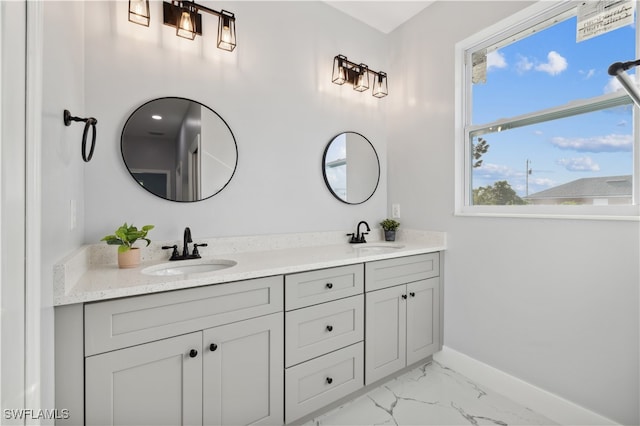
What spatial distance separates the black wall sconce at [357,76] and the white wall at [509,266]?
0.50 ft

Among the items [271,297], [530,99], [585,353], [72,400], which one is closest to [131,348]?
[72,400]

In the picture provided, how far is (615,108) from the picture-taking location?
4.85 ft

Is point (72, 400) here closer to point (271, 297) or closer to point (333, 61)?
point (271, 297)

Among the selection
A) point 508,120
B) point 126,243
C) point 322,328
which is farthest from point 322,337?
point 508,120

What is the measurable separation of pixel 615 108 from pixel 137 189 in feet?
8.26

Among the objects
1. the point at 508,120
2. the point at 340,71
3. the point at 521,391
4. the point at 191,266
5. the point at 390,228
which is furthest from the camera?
the point at 390,228

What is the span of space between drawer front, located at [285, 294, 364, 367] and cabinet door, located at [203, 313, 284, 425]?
0.21 ft

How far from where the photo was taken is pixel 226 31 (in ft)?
5.80

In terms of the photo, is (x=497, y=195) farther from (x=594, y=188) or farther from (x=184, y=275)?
(x=184, y=275)

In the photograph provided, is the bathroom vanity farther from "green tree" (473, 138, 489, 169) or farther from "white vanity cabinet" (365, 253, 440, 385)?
"green tree" (473, 138, 489, 169)

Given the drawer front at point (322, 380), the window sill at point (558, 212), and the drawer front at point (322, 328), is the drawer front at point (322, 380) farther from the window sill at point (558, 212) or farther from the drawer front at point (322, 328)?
the window sill at point (558, 212)

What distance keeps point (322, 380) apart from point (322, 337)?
0.77ft

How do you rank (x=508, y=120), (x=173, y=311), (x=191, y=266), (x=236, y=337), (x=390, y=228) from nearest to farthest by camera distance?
(x=173, y=311) → (x=236, y=337) → (x=191, y=266) → (x=508, y=120) → (x=390, y=228)

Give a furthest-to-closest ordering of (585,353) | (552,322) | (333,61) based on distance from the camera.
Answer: (333,61) < (552,322) < (585,353)
